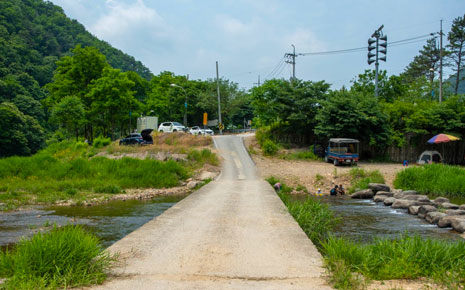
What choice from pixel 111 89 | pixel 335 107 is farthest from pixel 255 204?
pixel 111 89

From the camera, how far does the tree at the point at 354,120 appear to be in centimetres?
3100

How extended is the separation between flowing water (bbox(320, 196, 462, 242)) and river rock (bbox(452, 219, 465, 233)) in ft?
0.64

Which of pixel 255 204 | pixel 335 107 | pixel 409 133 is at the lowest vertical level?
pixel 255 204

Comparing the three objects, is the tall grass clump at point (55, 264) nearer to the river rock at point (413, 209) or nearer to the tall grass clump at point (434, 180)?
the river rock at point (413, 209)

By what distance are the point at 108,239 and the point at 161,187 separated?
12.8 m

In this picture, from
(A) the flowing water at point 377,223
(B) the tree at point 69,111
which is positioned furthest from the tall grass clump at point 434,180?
(B) the tree at point 69,111

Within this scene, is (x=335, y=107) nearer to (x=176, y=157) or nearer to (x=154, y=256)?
(x=176, y=157)

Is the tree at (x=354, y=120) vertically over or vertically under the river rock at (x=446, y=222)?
over

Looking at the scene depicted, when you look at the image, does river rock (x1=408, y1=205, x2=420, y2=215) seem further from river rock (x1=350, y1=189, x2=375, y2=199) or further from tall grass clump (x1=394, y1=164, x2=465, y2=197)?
tall grass clump (x1=394, y1=164, x2=465, y2=197)

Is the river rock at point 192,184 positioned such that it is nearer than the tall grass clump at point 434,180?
No

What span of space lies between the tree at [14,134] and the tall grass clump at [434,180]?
147ft

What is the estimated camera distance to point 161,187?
79.7 feet

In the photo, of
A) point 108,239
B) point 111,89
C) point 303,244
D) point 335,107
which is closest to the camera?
point 303,244

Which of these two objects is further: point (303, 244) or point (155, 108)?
point (155, 108)
